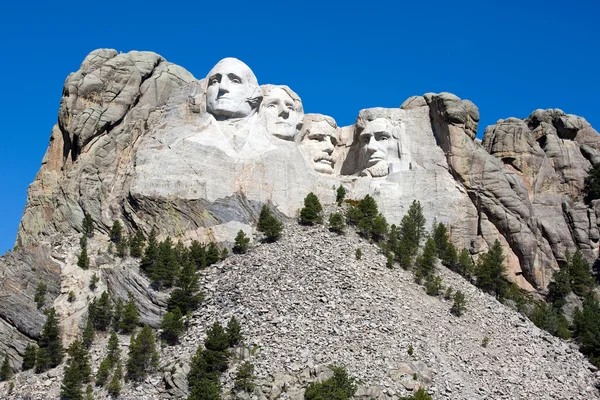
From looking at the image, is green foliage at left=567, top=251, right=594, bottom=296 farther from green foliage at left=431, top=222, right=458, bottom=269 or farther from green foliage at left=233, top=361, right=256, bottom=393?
green foliage at left=233, top=361, right=256, bottom=393

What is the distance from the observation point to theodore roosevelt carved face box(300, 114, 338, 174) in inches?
2825

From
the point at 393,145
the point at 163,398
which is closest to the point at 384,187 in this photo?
the point at 393,145

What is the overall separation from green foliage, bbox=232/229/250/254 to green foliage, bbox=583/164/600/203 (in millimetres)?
18020

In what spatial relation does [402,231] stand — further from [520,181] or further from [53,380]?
[53,380]

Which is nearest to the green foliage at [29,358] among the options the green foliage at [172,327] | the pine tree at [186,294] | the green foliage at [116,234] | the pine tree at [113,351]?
the pine tree at [113,351]

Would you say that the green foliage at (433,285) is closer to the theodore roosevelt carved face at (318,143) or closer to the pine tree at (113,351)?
the theodore roosevelt carved face at (318,143)

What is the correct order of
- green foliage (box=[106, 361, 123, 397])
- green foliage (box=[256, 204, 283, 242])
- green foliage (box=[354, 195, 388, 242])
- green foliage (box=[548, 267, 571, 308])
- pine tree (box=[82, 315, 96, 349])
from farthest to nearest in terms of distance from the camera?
green foliage (box=[548, 267, 571, 308]) < green foliage (box=[354, 195, 388, 242]) < green foliage (box=[256, 204, 283, 242]) < pine tree (box=[82, 315, 96, 349]) < green foliage (box=[106, 361, 123, 397])

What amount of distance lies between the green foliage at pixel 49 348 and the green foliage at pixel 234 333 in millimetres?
6776

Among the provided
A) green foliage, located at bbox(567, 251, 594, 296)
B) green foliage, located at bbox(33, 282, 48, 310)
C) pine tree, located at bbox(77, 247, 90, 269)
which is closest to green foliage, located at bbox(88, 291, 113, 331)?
green foliage, located at bbox(33, 282, 48, 310)

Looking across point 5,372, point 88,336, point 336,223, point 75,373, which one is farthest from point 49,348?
point 336,223

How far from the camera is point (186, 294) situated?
6028 centimetres

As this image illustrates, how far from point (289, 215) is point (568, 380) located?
1491 centimetres

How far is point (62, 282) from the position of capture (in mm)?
62250

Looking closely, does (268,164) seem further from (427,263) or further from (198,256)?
(427,263)
